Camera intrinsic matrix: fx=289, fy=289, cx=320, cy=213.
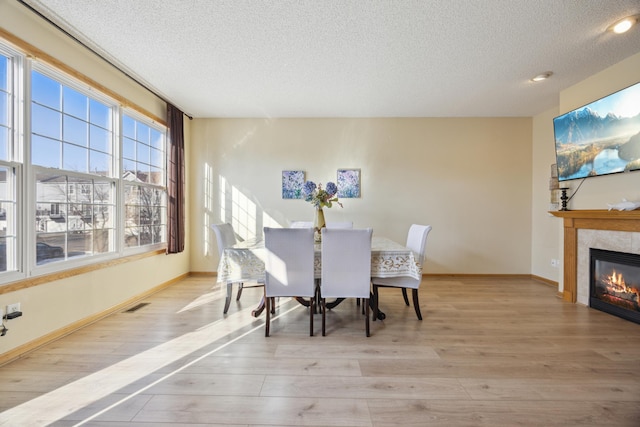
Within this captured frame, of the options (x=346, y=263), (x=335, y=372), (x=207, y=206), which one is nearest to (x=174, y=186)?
(x=207, y=206)

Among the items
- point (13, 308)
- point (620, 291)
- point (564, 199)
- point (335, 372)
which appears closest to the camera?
point (335, 372)

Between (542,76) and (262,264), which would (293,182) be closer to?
(262,264)

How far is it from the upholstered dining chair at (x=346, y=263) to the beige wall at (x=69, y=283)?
2.19 meters

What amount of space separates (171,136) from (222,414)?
3.66 metres

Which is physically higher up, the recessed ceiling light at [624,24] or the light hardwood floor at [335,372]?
the recessed ceiling light at [624,24]

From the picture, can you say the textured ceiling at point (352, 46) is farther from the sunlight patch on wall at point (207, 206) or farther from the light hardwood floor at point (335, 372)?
the light hardwood floor at point (335, 372)

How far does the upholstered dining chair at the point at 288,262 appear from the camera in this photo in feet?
7.71

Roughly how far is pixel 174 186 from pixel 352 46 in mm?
2971

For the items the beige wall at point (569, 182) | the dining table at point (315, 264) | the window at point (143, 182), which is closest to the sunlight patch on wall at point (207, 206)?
the window at point (143, 182)

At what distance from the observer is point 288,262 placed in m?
2.39

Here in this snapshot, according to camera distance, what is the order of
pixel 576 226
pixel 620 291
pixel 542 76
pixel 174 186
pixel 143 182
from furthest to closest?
1. pixel 174 186
2. pixel 143 182
3. pixel 576 226
4. pixel 542 76
5. pixel 620 291

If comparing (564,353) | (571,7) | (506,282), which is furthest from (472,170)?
(564,353)

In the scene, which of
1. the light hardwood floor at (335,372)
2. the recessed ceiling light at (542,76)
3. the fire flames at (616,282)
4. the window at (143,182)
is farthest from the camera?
the window at (143,182)

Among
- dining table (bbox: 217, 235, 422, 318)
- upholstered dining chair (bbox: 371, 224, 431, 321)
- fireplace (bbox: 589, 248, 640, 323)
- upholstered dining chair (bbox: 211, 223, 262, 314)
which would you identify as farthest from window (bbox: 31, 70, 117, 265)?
fireplace (bbox: 589, 248, 640, 323)
